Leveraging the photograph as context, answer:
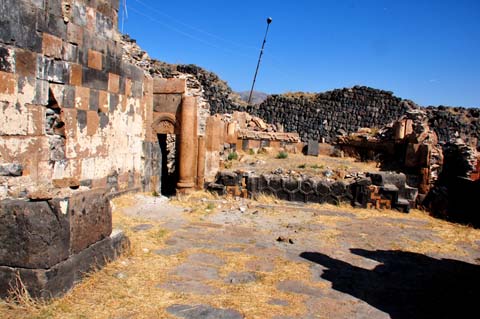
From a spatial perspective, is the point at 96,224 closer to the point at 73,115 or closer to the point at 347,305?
the point at 347,305

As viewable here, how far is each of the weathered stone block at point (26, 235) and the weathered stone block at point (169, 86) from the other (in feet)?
21.2

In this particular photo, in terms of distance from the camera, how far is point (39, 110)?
6219mm

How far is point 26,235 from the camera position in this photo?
3.49 meters

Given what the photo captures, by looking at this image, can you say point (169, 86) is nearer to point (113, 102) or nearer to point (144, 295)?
point (113, 102)

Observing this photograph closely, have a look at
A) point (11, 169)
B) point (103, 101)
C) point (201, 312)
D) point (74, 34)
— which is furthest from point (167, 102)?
point (201, 312)

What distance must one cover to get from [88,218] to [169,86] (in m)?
6.14

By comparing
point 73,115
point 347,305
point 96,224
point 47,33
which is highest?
point 47,33

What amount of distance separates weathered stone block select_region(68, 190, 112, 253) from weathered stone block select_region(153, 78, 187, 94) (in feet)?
18.2

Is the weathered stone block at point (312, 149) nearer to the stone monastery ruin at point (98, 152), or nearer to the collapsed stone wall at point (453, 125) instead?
the stone monastery ruin at point (98, 152)

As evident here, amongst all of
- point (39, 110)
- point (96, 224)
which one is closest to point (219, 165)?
point (39, 110)

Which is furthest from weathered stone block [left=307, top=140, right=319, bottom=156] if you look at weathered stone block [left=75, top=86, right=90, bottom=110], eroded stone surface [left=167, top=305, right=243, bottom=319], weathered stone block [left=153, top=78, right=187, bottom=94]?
eroded stone surface [left=167, top=305, right=243, bottom=319]

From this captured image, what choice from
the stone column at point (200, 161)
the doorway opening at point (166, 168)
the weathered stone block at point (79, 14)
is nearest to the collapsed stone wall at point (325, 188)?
the stone column at point (200, 161)

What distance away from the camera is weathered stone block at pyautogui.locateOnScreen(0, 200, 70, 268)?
3488 mm

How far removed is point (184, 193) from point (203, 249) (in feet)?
13.8
